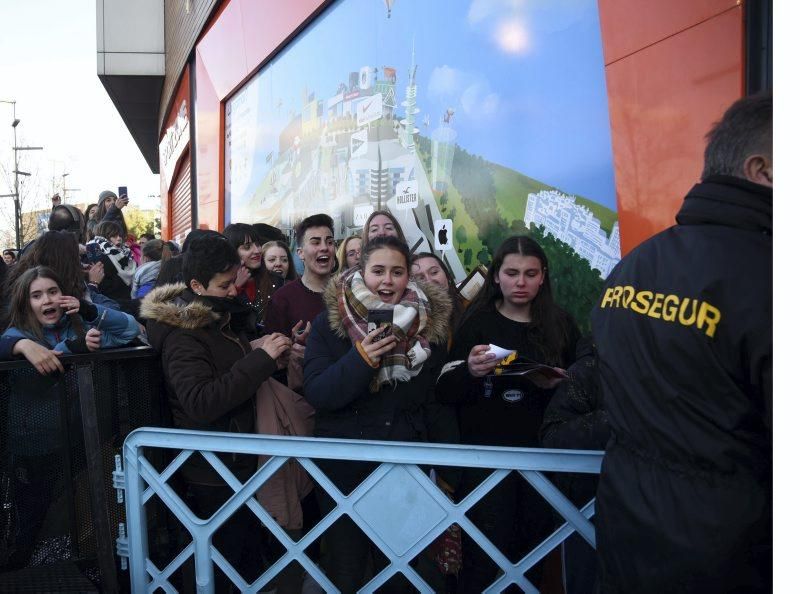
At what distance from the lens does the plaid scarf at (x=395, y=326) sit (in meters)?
2.79

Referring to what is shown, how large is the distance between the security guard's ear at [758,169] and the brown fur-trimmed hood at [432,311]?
5.41 feet

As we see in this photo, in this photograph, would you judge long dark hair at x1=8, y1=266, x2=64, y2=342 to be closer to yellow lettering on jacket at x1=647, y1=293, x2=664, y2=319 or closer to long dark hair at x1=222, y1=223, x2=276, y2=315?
long dark hair at x1=222, y1=223, x2=276, y2=315

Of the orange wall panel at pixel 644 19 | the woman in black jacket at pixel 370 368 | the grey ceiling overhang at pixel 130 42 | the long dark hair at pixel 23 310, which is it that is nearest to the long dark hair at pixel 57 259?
the long dark hair at pixel 23 310

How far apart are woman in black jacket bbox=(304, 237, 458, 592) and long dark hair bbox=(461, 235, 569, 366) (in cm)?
35

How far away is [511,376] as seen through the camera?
3.05 meters

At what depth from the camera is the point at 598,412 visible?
2.36 m

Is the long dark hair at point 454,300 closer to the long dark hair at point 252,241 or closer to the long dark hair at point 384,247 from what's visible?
the long dark hair at point 384,247

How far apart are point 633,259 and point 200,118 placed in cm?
1569

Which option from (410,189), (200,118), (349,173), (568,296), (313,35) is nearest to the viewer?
(568,296)

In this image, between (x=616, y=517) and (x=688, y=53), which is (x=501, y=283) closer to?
(x=688, y=53)

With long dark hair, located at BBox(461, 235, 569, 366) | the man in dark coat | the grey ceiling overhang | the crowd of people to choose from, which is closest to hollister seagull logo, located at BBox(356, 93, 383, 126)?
the crowd of people

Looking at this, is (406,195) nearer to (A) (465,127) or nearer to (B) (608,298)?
(A) (465,127)

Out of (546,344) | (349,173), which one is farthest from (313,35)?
(546,344)

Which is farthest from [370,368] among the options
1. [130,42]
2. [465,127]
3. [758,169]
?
[130,42]
